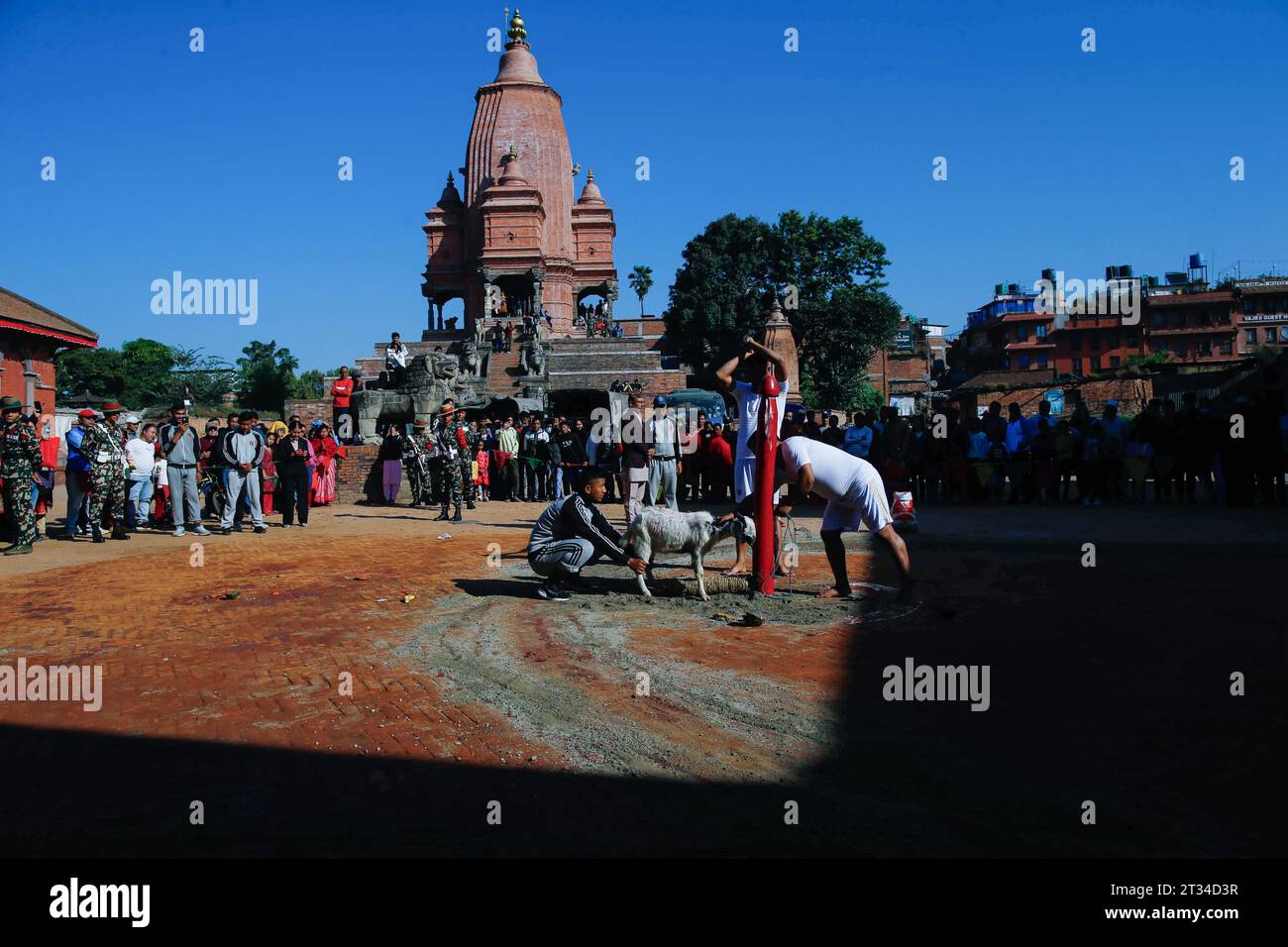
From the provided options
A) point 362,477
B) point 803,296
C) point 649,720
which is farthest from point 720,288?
point 649,720

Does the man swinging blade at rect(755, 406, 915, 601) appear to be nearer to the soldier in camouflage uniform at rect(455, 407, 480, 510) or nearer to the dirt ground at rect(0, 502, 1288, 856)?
the dirt ground at rect(0, 502, 1288, 856)

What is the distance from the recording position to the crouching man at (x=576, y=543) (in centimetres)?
785

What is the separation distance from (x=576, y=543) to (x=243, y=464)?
328 inches

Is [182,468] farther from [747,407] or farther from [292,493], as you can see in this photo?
[747,407]

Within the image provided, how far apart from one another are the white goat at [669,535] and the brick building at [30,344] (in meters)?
26.3

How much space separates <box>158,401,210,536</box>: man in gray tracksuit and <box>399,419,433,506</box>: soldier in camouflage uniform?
Answer: 507 cm

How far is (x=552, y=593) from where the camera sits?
7.88m

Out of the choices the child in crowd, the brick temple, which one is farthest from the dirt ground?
the brick temple

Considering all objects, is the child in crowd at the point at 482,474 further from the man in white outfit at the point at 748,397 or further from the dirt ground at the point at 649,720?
the man in white outfit at the point at 748,397

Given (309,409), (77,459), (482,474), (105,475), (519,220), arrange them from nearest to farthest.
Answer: (77,459) < (105,475) < (482,474) < (309,409) < (519,220)

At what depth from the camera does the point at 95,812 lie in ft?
11.9

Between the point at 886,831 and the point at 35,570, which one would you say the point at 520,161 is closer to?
the point at 35,570

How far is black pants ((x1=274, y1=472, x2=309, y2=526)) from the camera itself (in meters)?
14.5
